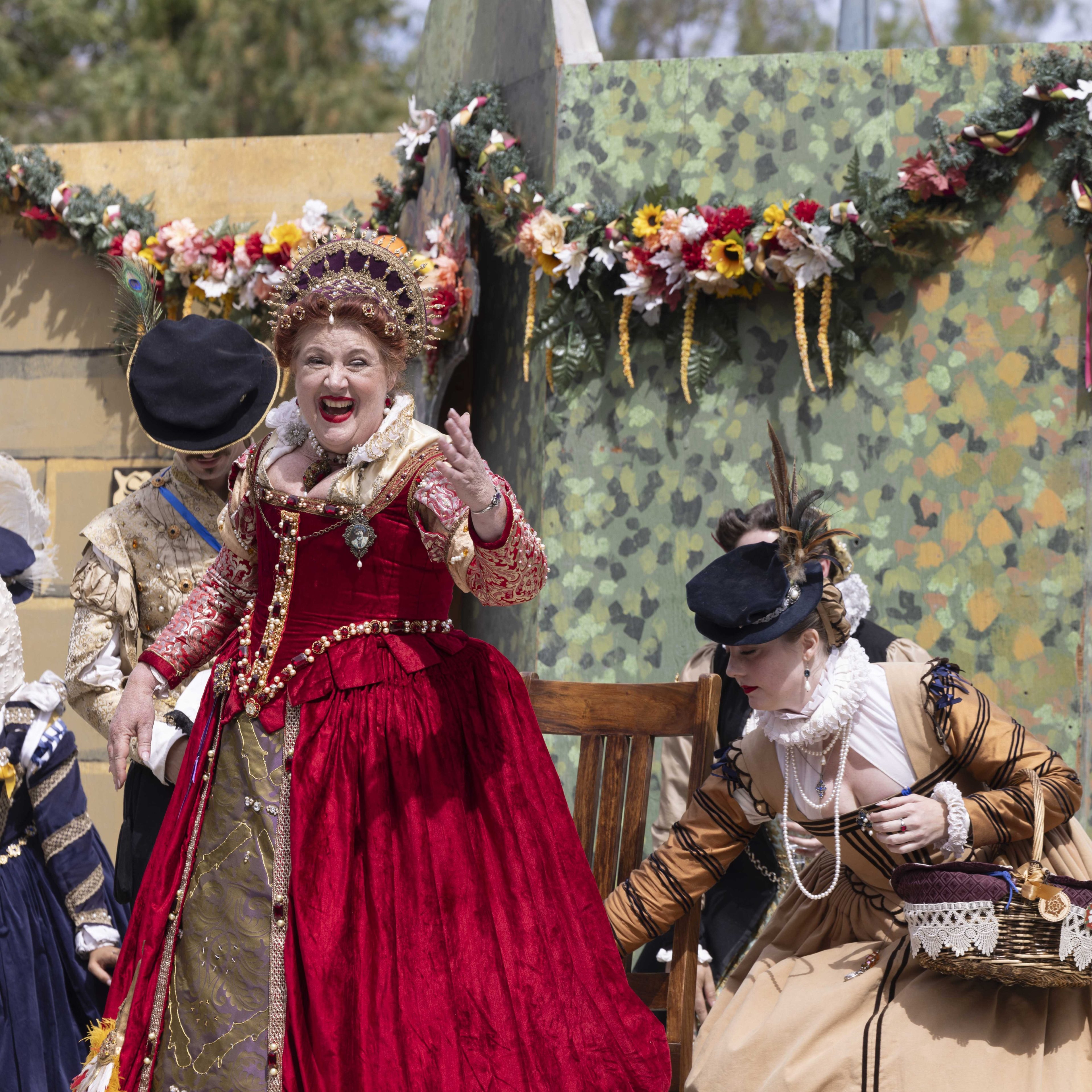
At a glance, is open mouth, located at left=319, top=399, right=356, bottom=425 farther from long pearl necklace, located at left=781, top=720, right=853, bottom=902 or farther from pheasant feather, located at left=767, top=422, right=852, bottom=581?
long pearl necklace, located at left=781, top=720, right=853, bottom=902

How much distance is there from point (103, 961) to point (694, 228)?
2.74 meters

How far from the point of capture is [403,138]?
501 centimetres

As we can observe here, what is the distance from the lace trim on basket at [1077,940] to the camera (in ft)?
7.07

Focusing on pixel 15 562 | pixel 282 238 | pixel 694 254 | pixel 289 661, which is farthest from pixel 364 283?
pixel 282 238

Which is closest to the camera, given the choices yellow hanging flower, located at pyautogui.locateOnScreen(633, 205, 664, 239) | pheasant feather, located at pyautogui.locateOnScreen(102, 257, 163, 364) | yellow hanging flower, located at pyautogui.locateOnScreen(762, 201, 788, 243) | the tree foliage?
pheasant feather, located at pyautogui.locateOnScreen(102, 257, 163, 364)

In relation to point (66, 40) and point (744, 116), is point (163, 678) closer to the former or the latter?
point (744, 116)

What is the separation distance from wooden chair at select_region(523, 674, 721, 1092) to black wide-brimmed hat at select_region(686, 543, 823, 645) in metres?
0.41

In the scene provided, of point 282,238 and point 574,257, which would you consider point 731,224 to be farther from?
point 282,238

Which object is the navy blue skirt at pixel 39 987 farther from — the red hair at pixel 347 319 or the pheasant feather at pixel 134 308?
the red hair at pixel 347 319

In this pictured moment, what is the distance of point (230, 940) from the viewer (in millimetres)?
2240

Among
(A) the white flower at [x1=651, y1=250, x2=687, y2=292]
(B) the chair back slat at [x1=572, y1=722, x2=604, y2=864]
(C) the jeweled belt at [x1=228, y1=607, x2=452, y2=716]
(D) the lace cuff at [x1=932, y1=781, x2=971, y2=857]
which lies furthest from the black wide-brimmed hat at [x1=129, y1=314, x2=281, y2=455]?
(D) the lace cuff at [x1=932, y1=781, x2=971, y2=857]

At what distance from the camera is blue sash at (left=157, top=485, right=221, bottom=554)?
350 centimetres

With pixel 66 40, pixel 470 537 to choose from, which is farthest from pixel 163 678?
pixel 66 40

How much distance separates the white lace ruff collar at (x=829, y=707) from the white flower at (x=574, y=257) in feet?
6.79
